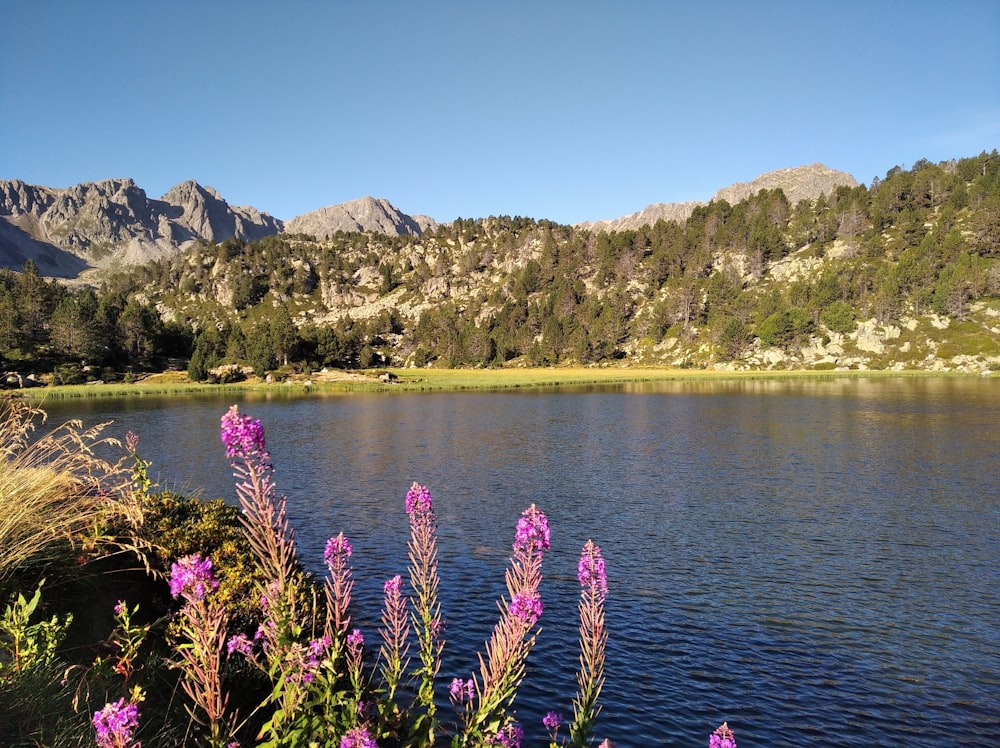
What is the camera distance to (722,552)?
20.3 meters

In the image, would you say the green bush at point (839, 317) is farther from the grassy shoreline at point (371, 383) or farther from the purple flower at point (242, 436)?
the purple flower at point (242, 436)

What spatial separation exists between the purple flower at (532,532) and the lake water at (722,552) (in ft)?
24.2

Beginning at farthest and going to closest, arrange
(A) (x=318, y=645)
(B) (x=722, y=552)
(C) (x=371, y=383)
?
1. (C) (x=371, y=383)
2. (B) (x=722, y=552)
3. (A) (x=318, y=645)

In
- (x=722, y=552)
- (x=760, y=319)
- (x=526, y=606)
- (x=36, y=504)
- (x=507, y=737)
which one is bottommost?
(x=722, y=552)

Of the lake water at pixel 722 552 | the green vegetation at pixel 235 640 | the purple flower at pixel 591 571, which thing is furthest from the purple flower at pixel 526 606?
the lake water at pixel 722 552

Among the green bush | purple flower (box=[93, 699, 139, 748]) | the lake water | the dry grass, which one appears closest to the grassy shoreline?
the green bush

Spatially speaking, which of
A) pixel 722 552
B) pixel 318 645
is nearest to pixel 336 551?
pixel 318 645

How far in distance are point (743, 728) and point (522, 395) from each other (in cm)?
8454

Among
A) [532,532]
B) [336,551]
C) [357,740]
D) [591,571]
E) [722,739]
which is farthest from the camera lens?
[336,551]

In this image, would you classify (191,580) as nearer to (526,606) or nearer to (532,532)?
(526,606)

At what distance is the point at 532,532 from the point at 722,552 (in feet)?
57.0

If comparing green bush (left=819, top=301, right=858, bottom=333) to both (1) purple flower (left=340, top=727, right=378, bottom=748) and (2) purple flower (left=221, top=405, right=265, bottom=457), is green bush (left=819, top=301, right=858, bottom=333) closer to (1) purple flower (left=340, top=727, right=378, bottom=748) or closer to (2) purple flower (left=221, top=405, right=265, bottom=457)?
(1) purple flower (left=340, top=727, right=378, bottom=748)

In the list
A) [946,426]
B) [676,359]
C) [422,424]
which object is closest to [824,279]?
[676,359]

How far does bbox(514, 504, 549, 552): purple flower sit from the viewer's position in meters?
5.31
